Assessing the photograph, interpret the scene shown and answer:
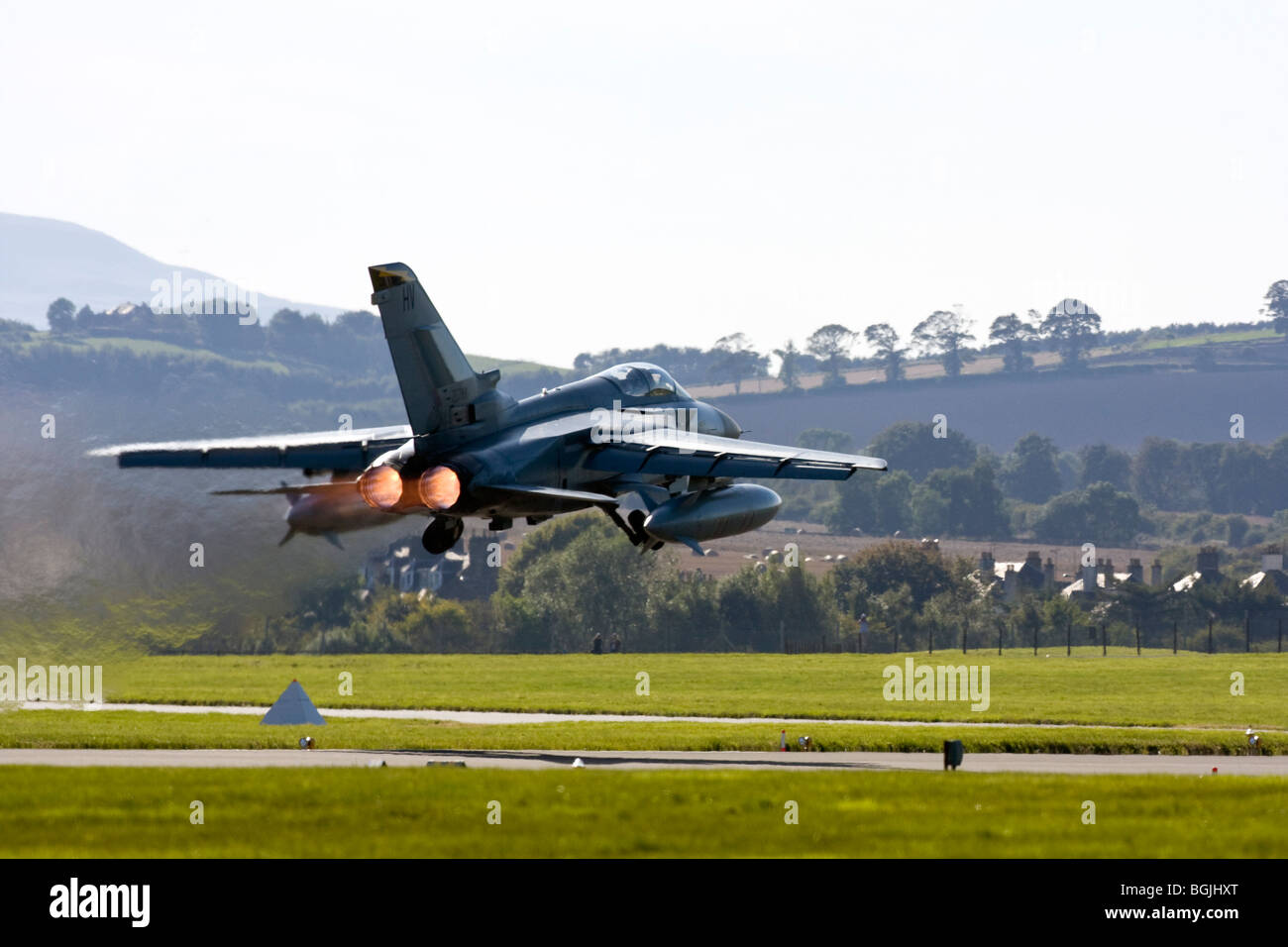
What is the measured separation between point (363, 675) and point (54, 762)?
2313 inches

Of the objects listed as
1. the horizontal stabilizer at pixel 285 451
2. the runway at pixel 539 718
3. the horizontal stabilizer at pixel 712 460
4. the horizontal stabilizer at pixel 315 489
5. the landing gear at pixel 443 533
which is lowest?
the runway at pixel 539 718

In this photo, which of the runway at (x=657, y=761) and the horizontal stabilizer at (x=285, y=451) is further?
the horizontal stabilizer at (x=285, y=451)

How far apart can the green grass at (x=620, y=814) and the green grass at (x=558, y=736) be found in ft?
38.8

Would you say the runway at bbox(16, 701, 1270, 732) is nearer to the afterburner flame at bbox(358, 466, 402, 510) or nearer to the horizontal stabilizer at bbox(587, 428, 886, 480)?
the horizontal stabilizer at bbox(587, 428, 886, 480)

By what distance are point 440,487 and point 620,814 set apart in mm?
18273

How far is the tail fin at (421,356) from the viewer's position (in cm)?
4175

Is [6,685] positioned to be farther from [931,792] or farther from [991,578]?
[991,578]

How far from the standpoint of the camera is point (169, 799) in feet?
87.7

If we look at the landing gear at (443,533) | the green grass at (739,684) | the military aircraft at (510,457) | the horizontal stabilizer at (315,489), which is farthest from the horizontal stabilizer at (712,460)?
the green grass at (739,684)

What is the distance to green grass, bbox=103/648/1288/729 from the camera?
67.0 metres

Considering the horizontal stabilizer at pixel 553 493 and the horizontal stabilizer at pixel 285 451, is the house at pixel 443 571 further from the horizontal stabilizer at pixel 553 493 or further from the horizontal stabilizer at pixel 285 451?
the horizontal stabilizer at pixel 553 493

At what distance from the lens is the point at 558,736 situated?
46.2 m
